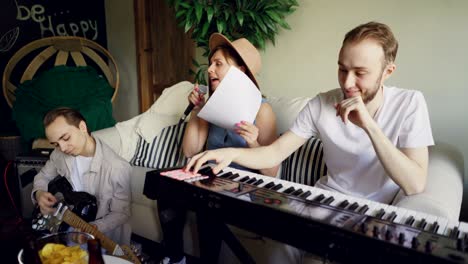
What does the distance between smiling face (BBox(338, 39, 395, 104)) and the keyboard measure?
1.16 feet

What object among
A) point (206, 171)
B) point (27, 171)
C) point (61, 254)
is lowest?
point (27, 171)

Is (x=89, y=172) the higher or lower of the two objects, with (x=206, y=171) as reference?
lower

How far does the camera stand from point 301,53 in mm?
2395

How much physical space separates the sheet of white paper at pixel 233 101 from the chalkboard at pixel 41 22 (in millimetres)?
2966

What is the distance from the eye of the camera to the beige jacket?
1597 mm

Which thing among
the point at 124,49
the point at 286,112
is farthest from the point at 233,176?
the point at 124,49

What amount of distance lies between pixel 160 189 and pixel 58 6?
11.6 feet

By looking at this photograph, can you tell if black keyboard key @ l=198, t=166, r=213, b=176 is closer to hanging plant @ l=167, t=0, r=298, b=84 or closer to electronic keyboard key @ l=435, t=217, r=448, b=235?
electronic keyboard key @ l=435, t=217, r=448, b=235

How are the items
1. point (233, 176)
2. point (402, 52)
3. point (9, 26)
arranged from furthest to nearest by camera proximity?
point (9, 26) < point (402, 52) < point (233, 176)

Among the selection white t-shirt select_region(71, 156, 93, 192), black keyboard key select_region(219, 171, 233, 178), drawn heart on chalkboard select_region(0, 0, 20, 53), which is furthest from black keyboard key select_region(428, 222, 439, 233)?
drawn heart on chalkboard select_region(0, 0, 20, 53)

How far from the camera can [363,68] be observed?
1069 mm

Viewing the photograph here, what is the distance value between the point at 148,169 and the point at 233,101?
1137 millimetres

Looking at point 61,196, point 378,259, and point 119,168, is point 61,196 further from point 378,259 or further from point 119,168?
point 378,259

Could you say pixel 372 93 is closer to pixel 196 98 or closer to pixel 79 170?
pixel 196 98
